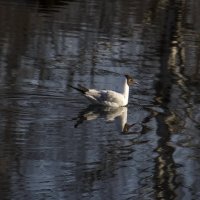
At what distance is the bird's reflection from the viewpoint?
12.2 m

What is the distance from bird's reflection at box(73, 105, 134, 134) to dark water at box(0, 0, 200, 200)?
0.02 meters

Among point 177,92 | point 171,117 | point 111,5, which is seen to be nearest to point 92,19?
point 111,5

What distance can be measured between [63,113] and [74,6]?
12257mm

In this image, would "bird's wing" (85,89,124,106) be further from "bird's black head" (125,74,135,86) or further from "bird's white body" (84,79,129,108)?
"bird's black head" (125,74,135,86)

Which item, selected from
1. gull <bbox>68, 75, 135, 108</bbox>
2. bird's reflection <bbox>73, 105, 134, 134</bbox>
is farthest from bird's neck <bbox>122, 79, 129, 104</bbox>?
bird's reflection <bbox>73, 105, 134, 134</bbox>

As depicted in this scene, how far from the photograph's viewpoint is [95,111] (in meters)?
13.1

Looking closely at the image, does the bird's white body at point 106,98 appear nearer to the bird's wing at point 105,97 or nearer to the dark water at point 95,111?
the bird's wing at point 105,97

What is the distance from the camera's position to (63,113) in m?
12.6

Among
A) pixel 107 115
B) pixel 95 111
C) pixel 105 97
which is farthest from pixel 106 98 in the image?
pixel 107 115

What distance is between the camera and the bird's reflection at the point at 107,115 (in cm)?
1218

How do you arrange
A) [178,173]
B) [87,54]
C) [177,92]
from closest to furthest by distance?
1. [178,173]
2. [177,92]
3. [87,54]

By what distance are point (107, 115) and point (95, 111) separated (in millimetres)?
243

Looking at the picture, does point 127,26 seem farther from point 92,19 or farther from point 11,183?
point 11,183

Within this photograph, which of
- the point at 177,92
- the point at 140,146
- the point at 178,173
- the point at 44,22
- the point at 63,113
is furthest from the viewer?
the point at 44,22
